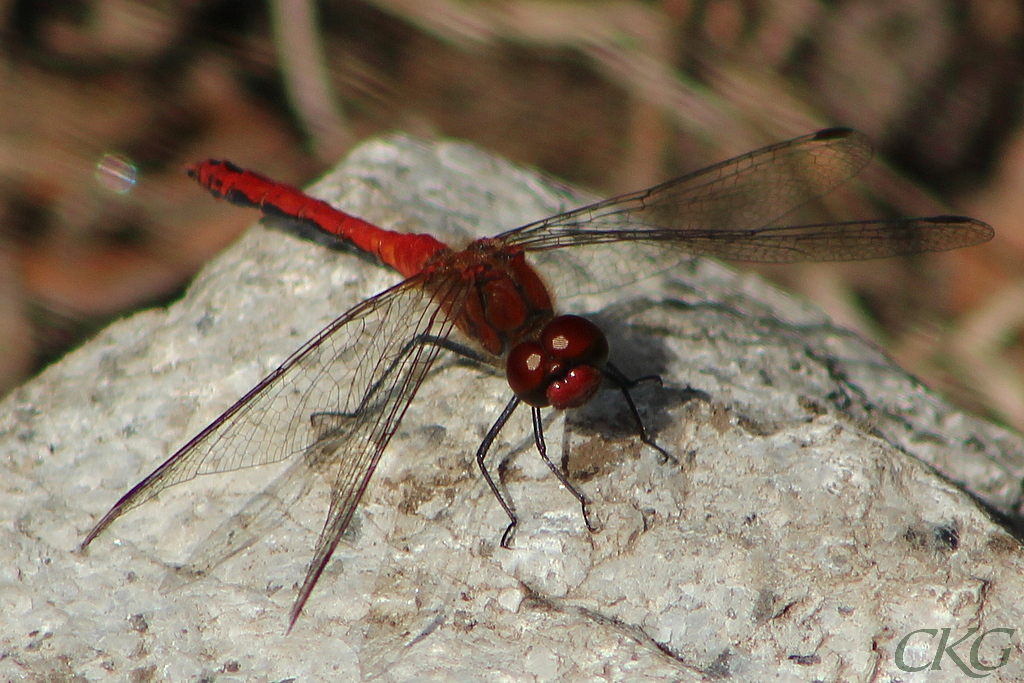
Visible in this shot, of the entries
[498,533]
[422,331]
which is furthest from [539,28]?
[498,533]

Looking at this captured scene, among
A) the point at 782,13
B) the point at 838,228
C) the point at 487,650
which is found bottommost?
the point at 487,650

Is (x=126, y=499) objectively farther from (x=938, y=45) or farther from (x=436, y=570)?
(x=938, y=45)

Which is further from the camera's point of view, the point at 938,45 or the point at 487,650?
the point at 938,45

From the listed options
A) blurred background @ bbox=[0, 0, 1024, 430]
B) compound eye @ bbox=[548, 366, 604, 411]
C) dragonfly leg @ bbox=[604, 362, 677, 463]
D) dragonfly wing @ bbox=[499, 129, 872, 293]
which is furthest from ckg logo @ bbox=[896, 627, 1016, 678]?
blurred background @ bbox=[0, 0, 1024, 430]

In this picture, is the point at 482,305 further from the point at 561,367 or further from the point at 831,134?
the point at 831,134

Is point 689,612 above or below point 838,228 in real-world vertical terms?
below

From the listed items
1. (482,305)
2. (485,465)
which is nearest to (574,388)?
(485,465)
